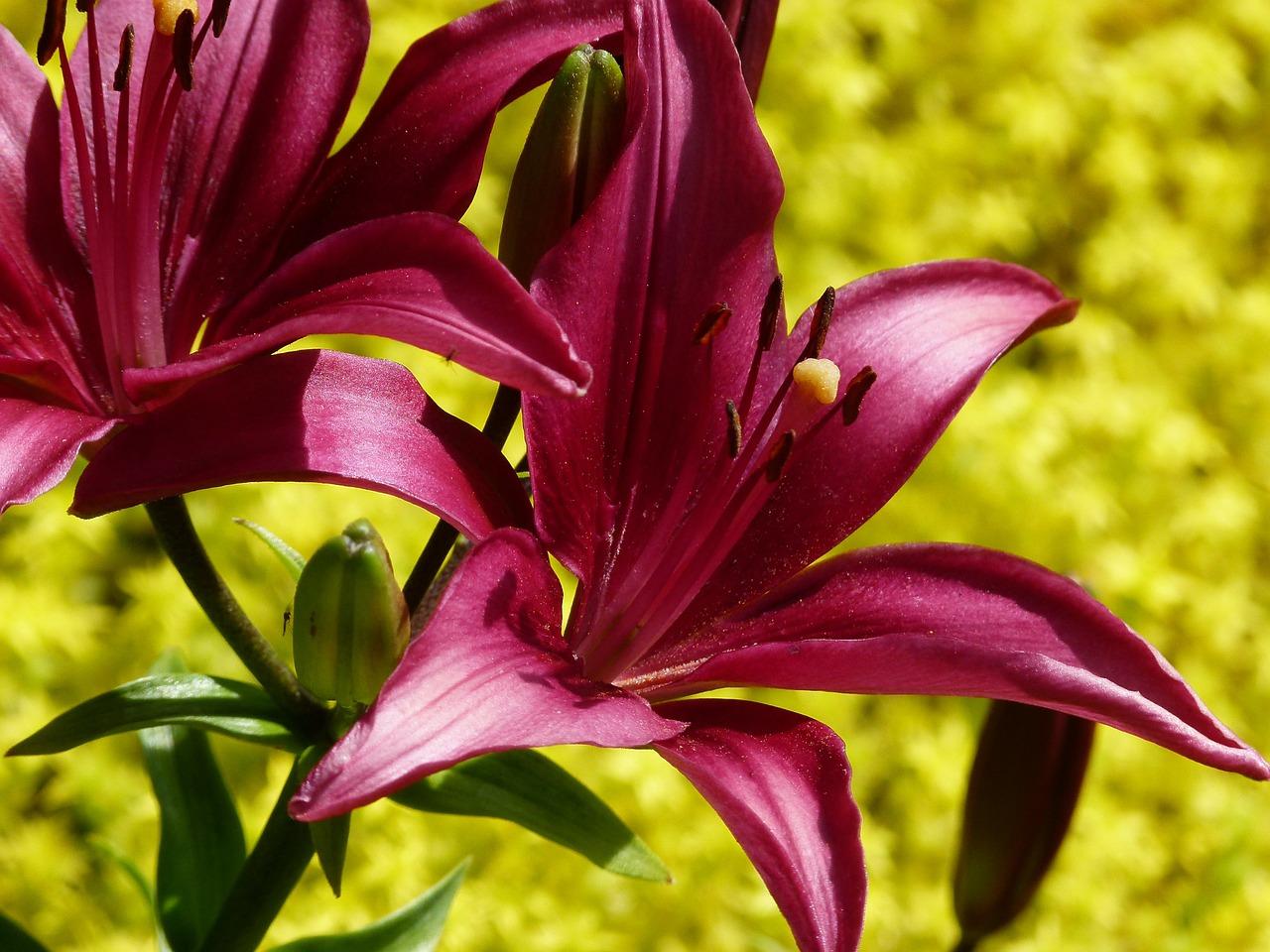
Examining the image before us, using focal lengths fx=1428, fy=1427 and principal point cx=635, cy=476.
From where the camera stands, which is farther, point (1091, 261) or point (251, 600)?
point (1091, 261)

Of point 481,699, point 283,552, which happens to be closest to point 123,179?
point 283,552

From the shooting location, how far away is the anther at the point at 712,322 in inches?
19.2

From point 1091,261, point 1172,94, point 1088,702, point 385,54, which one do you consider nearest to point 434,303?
point 1088,702

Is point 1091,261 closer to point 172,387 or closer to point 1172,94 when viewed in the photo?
point 1172,94

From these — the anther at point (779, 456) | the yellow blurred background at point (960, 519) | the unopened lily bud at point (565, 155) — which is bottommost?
the yellow blurred background at point (960, 519)

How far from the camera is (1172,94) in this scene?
1756 mm

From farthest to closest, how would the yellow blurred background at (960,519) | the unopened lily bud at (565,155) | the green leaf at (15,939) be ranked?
the yellow blurred background at (960,519) → the green leaf at (15,939) → the unopened lily bud at (565,155)

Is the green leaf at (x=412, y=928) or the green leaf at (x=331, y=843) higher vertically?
the green leaf at (x=331, y=843)

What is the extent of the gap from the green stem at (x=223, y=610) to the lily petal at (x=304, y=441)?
3.0 inches

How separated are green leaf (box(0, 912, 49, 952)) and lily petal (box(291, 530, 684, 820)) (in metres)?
0.31

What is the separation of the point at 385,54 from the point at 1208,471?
3.36 ft

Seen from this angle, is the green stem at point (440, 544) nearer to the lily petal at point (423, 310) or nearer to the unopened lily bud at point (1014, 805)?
the lily petal at point (423, 310)

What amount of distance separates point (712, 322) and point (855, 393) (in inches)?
2.2

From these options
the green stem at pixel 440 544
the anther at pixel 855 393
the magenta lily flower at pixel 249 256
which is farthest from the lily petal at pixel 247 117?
the anther at pixel 855 393
